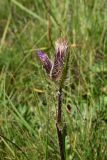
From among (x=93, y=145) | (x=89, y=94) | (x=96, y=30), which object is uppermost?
(x=96, y=30)

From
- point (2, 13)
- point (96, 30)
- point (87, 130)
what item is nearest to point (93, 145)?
point (87, 130)

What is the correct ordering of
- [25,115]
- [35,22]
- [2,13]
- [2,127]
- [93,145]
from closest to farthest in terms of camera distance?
[93,145]
[2,127]
[25,115]
[35,22]
[2,13]

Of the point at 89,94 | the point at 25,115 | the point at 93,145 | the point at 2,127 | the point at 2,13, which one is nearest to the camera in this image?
the point at 93,145

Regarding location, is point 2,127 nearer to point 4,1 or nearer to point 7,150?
point 7,150

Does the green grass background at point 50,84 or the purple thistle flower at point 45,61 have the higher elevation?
the purple thistle flower at point 45,61

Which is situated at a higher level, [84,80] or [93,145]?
[84,80]

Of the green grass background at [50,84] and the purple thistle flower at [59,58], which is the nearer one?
the purple thistle flower at [59,58]

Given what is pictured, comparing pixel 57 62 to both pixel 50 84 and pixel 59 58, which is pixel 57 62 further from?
pixel 50 84
